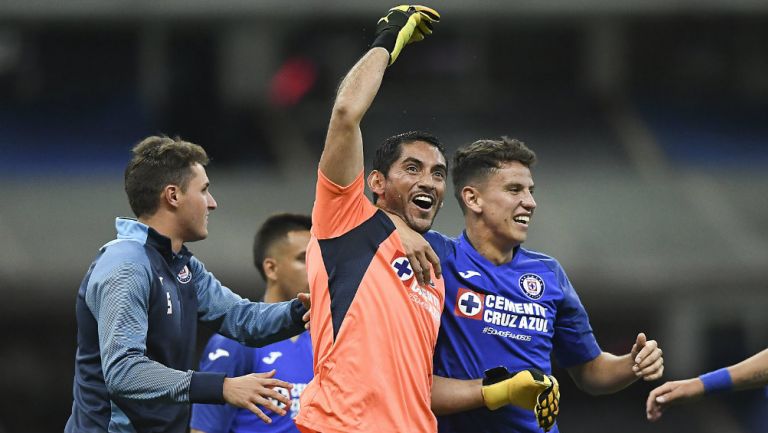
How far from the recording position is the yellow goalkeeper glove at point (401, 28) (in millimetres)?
4887

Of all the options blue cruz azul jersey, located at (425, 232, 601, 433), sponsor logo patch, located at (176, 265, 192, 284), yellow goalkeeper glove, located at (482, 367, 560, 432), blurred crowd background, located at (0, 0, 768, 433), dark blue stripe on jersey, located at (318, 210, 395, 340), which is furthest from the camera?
blurred crowd background, located at (0, 0, 768, 433)

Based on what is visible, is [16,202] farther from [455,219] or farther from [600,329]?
[600,329]

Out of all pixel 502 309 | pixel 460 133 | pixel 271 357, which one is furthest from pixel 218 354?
pixel 460 133

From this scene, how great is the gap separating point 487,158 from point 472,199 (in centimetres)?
21

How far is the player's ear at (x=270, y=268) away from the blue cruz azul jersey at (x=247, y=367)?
0.59 m

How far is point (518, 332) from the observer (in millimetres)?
5320

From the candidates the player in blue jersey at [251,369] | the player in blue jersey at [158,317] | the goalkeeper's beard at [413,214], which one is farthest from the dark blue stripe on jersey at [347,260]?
the player in blue jersey at [251,369]

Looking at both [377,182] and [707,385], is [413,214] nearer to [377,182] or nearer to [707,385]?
[377,182]

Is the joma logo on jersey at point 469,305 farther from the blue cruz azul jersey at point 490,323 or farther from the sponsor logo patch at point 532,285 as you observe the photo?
the sponsor logo patch at point 532,285

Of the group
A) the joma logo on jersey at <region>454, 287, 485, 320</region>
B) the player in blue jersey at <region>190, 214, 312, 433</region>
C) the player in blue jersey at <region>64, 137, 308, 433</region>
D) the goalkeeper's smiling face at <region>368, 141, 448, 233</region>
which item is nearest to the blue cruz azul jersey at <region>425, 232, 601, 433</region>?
the joma logo on jersey at <region>454, 287, 485, 320</region>

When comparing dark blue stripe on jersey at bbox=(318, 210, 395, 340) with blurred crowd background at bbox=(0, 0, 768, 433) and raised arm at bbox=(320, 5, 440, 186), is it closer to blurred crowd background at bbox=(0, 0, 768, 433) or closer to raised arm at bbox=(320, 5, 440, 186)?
raised arm at bbox=(320, 5, 440, 186)

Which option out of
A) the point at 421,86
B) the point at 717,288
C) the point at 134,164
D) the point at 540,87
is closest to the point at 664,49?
the point at 540,87

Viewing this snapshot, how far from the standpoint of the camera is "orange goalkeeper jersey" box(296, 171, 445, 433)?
4.49 meters

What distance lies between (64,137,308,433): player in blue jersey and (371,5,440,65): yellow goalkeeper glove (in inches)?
43.6
